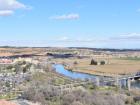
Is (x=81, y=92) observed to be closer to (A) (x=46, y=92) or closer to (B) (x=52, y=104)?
(A) (x=46, y=92)

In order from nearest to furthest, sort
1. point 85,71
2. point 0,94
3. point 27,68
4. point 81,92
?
point 81,92
point 0,94
point 27,68
point 85,71

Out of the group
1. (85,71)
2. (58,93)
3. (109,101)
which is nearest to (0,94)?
(58,93)

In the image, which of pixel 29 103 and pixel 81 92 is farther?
pixel 81 92

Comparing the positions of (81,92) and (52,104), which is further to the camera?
(81,92)

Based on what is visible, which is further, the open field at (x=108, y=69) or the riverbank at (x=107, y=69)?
the open field at (x=108, y=69)

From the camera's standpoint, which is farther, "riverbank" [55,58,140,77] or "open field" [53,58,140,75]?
"open field" [53,58,140,75]

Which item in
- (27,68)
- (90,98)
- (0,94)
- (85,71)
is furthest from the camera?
(85,71)

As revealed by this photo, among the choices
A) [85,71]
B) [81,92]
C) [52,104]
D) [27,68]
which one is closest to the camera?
[52,104]

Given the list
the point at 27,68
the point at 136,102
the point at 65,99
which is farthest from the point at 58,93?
the point at 27,68

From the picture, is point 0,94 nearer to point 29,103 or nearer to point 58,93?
point 58,93
